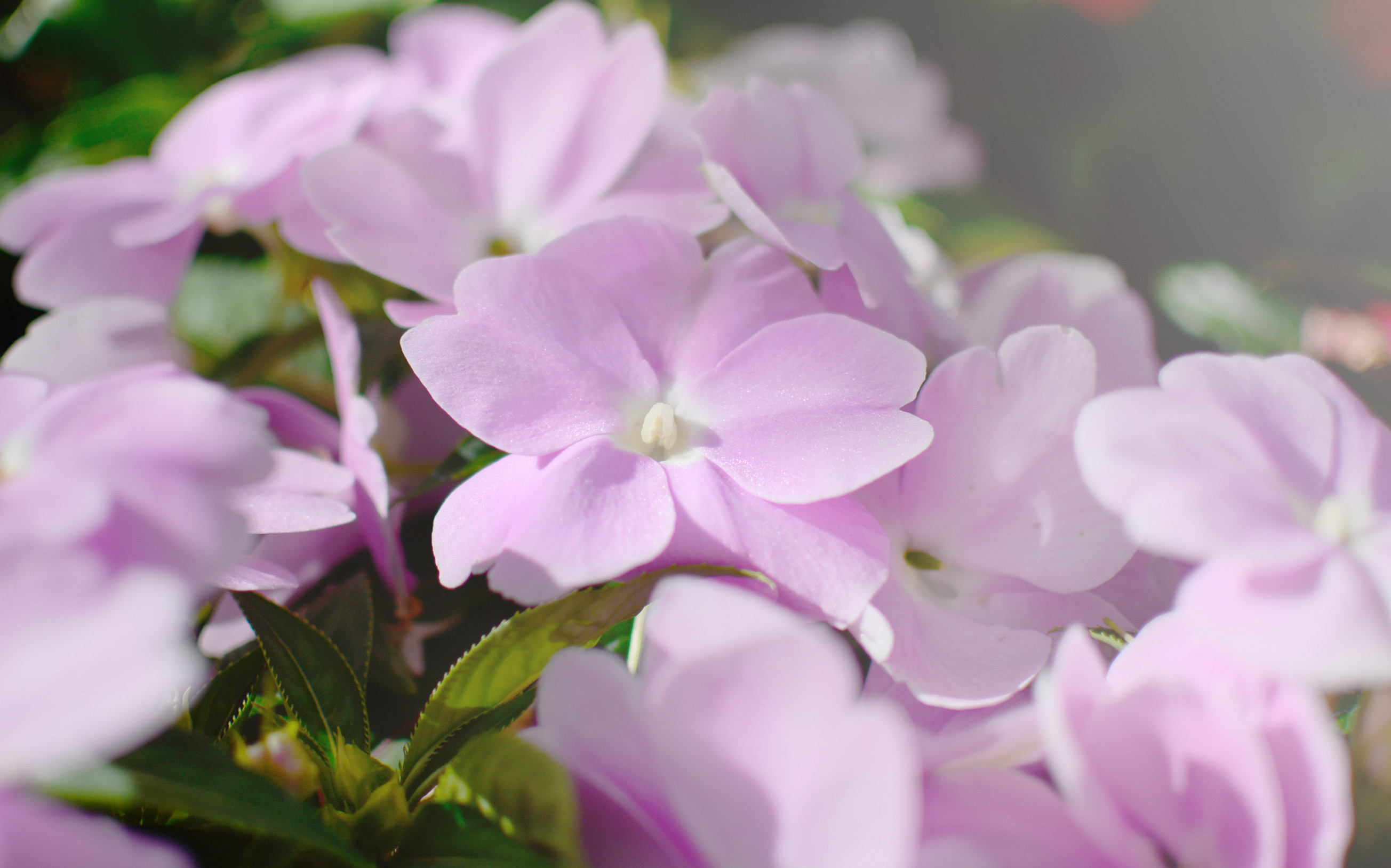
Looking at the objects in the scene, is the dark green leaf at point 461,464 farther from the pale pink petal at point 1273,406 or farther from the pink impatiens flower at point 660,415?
the pale pink petal at point 1273,406

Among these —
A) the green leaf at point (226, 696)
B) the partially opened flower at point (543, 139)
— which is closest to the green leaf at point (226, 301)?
the partially opened flower at point (543, 139)

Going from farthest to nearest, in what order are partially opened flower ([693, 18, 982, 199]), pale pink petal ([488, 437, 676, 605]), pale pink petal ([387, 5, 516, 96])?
partially opened flower ([693, 18, 982, 199]), pale pink petal ([387, 5, 516, 96]), pale pink petal ([488, 437, 676, 605])

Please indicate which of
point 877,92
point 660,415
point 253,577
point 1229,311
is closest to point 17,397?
point 253,577

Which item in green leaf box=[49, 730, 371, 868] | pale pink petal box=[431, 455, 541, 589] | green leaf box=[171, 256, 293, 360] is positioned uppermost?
pale pink petal box=[431, 455, 541, 589]

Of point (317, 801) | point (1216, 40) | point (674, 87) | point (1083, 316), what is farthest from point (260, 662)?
point (1216, 40)

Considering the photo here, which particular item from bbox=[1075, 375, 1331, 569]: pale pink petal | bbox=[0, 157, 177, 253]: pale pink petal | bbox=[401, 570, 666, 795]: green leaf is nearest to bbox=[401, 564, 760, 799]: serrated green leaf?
bbox=[401, 570, 666, 795]: green leaf

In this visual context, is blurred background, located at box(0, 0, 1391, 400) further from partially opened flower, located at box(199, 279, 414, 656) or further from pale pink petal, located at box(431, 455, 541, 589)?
pale pink petal, located at box(431, 455, 541, 589)
